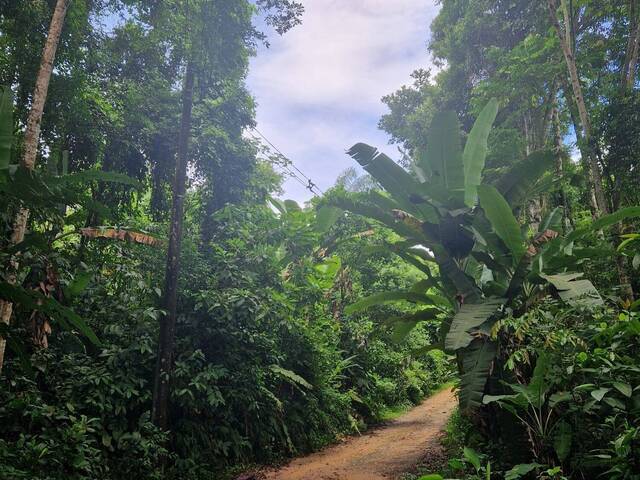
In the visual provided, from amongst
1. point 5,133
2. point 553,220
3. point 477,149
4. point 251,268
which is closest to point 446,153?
point 477,149

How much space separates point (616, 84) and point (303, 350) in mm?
7423

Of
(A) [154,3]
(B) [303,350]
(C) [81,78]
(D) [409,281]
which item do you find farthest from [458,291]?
(D) [409,281]

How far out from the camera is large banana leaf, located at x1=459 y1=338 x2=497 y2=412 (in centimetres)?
370

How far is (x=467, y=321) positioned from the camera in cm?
385

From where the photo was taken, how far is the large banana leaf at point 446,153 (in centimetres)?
463

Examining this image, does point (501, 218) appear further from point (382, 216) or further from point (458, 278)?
point (382, 216)

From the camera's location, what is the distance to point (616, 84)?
297 inches

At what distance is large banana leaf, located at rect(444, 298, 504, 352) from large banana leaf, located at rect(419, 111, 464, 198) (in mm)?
1254

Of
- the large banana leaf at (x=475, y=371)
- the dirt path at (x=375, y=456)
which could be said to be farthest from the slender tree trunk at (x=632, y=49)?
the dirt path at (x=375, y=456)

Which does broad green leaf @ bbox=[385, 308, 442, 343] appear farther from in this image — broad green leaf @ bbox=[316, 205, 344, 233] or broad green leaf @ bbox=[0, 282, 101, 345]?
broad green leaf @ bbox=[0, 282, 101, 345]

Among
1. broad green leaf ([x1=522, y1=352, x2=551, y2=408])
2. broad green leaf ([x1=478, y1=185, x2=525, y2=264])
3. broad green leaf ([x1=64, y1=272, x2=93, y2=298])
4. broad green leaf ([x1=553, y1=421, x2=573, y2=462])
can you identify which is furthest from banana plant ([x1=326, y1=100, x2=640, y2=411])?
broad green leaf ([x1=64, y1=272, x2=93, y2=298])

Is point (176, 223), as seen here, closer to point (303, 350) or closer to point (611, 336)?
point (303, 350)

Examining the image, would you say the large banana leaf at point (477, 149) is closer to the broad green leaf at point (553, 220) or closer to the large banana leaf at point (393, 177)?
the large banana leaf at point (393, 177)

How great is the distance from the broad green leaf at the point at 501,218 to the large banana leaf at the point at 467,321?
57cm
